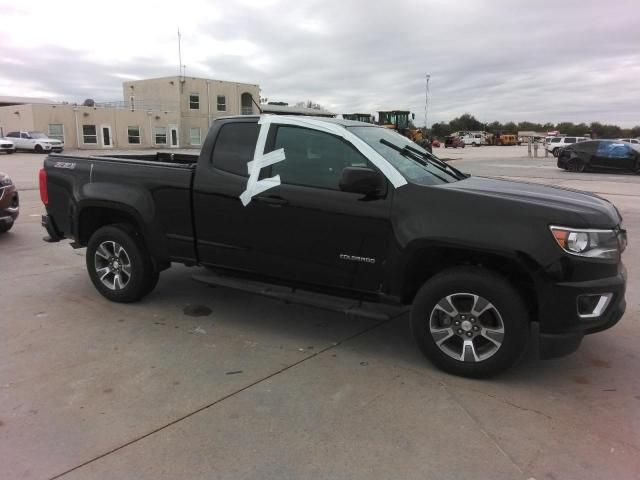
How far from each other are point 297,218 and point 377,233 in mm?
677

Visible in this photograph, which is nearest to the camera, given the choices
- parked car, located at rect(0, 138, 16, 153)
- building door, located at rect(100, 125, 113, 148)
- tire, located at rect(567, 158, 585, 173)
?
tire, located at rect(567, 158, 585, 173)

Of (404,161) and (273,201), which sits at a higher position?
(404,161)

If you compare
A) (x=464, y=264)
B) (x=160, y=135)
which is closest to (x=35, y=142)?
(x=160, y=135)

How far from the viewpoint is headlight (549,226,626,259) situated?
3.44 meters

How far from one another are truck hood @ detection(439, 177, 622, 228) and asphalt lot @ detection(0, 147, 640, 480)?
1189mm

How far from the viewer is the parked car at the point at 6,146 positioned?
3700 centimetres

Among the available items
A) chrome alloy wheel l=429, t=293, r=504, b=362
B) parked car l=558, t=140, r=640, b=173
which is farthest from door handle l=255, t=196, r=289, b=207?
parked car l=558, t=140, r=640, b=173

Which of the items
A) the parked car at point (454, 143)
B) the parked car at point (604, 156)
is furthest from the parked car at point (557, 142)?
the parked car at point (454, 143)

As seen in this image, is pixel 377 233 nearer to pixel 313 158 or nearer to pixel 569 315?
pixel 313 158

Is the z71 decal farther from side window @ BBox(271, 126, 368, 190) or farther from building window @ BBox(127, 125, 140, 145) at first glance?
building window @ BBox(127, 125, 140, 145)

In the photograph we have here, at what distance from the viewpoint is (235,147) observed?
4.64 m

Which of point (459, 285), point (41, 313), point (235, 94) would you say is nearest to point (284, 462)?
point (459, 285)

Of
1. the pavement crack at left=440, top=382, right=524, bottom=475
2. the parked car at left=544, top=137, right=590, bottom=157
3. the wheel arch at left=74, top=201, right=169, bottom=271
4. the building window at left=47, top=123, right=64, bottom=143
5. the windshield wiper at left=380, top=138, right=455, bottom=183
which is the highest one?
the building window at left=47, top=123, right=64, bottom=143

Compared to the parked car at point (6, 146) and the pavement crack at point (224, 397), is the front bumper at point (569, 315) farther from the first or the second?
the parked car at point (6, 146)
